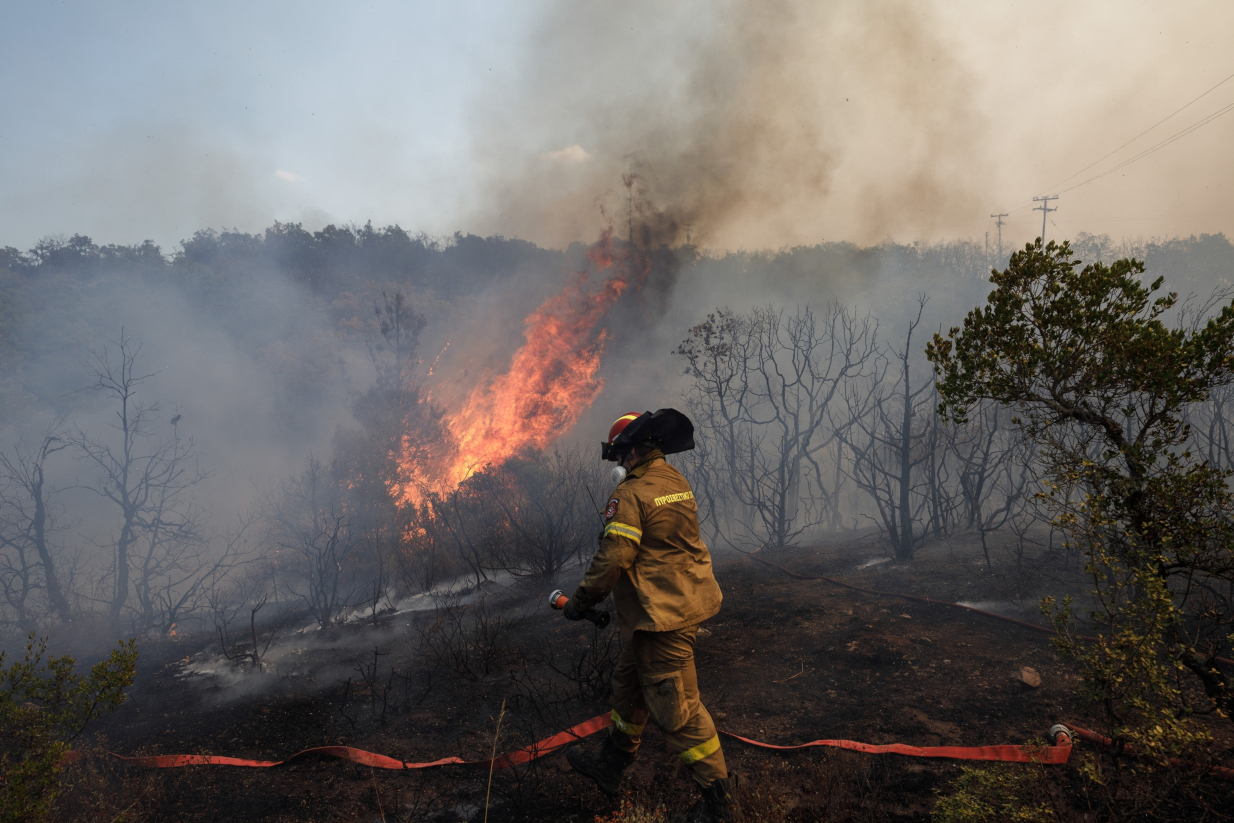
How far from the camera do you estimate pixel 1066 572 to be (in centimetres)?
728

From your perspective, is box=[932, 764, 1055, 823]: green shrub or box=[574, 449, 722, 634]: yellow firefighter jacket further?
box=[574, 449, 722, 634]: yellow firefighter jacket

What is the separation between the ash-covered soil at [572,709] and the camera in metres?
3.64

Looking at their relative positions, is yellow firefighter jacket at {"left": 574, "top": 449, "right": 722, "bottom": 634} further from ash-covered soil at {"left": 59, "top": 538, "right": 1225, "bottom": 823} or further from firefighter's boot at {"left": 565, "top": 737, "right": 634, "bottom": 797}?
ash-covered soil at {"left": 59, "top": 538, "right": 1225, "bottom": 823}

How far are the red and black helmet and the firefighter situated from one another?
0.46 feet

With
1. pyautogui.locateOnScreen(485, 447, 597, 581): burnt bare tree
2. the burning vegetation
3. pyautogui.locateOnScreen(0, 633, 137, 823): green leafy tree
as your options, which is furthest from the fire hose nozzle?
pyautogui.locateOnScreen(485, 447, 597, 581): burnt bare tree

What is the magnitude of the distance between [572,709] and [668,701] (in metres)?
2.04

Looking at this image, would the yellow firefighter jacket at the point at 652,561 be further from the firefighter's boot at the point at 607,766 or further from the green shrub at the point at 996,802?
the green shrub at the point at 996,802

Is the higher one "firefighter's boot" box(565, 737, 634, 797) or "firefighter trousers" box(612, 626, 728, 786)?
"firefighter trousers" box(612, 626, 728, 786)

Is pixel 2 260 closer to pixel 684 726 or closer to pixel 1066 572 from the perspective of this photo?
pixel 684 726

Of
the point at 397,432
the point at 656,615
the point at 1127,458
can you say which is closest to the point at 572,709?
the point at 656,615

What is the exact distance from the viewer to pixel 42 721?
3.12 metres

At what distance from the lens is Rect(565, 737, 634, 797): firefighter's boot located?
3.50 m

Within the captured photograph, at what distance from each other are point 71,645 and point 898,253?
38.8m

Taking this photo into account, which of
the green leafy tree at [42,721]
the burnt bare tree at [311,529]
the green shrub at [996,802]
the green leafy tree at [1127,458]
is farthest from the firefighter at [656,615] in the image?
the burnt bare tree at [311,529]
